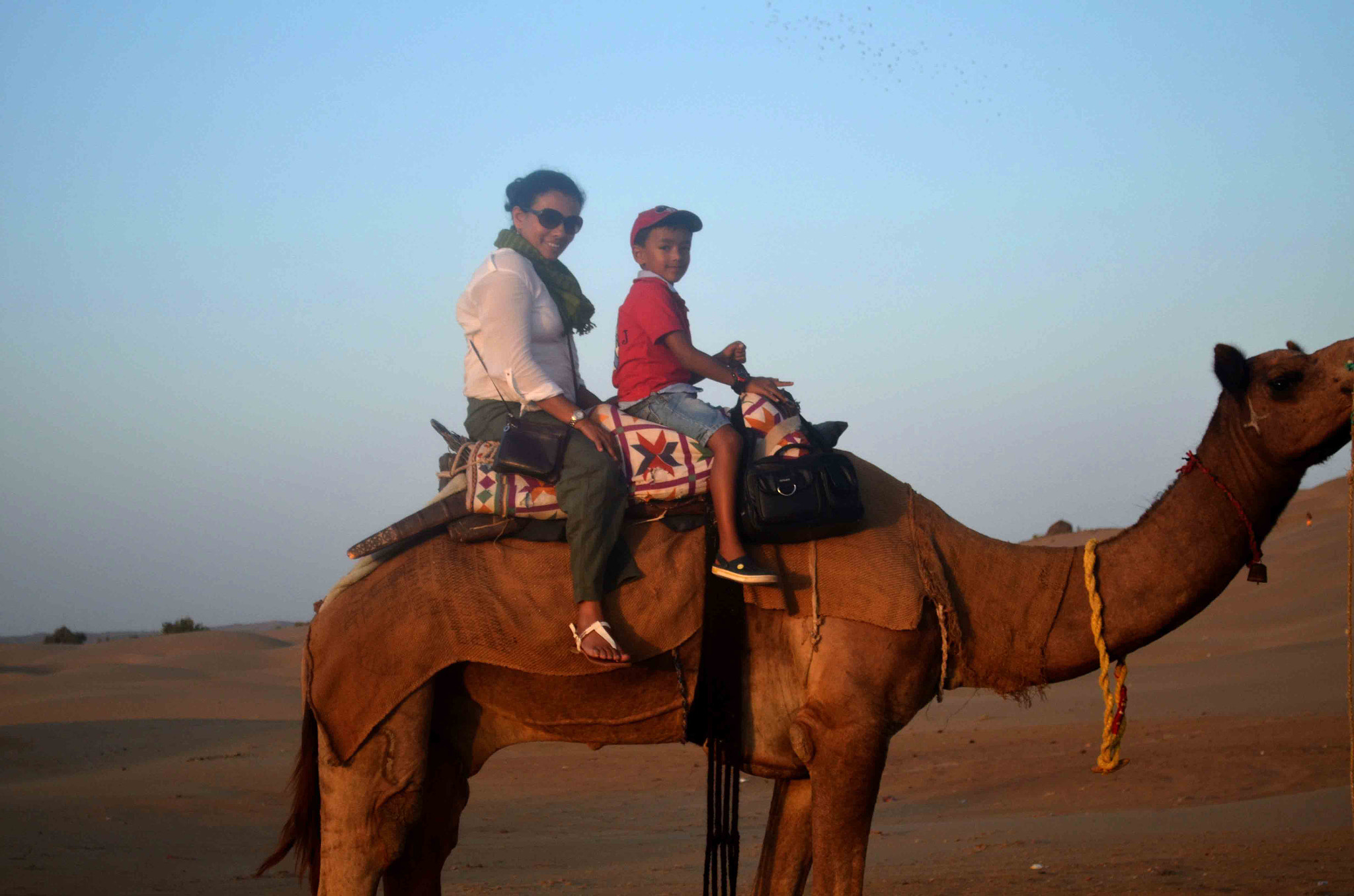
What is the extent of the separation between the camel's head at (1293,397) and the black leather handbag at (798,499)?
1.75 metres

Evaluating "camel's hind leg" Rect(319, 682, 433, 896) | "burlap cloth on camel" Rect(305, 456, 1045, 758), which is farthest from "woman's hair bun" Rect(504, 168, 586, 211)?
"camel's hind leg" Rect(319, 682, 433, 896)

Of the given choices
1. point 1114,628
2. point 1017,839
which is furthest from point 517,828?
point 1114,628

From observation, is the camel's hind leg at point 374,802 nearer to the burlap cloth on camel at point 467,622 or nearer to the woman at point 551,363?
the burlap cloth on camel at point 467,622

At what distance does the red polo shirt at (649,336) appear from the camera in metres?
5.97

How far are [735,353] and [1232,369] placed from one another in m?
2.41

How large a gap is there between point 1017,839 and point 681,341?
6870mm

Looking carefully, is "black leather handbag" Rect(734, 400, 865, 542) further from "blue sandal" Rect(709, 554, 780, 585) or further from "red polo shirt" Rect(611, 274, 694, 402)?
"red polo shirt" Rect(611, 274, 694, 402)

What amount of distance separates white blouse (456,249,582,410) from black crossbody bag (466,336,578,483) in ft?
0.71

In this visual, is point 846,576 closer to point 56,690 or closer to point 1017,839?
point 1017,839

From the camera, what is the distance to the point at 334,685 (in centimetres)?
529

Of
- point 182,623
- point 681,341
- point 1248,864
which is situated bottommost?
point 182,623

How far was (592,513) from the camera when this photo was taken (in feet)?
17.2

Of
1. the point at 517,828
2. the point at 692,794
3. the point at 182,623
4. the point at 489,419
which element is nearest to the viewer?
the point at 489,419

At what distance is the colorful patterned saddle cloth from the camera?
18.0ft
